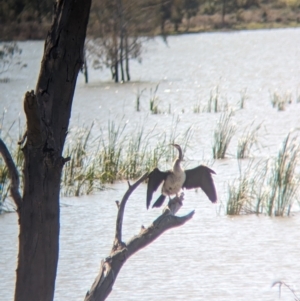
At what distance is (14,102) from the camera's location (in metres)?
21.8

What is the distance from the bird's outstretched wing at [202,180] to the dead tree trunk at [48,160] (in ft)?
7.08

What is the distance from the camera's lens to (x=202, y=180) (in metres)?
5.64

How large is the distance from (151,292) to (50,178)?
10.7 feet

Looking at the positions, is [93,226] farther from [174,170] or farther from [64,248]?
[174,170]

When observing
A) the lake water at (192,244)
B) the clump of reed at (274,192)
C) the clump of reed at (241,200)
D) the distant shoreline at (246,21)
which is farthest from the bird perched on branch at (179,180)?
the distant shoreline at (246,21)

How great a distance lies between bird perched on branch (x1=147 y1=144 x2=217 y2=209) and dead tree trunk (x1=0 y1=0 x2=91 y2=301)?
202cm

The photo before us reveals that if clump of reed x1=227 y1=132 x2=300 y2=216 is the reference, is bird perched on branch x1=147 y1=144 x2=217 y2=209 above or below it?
above

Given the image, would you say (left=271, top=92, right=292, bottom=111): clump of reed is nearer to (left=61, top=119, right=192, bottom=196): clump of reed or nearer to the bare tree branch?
(left=61, top=119, right=192, bottom=196): clump of reed

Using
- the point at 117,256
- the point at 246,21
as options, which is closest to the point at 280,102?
the point at 117,256

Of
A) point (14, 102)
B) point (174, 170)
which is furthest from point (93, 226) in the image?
point (14, 102)

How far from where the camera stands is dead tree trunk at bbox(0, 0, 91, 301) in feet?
11.2

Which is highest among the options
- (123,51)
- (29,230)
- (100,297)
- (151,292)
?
(123,51)

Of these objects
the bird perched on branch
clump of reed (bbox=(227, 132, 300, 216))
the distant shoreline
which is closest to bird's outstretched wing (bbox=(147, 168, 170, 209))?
the bird perched on branch

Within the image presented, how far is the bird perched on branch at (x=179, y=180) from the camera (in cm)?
550
